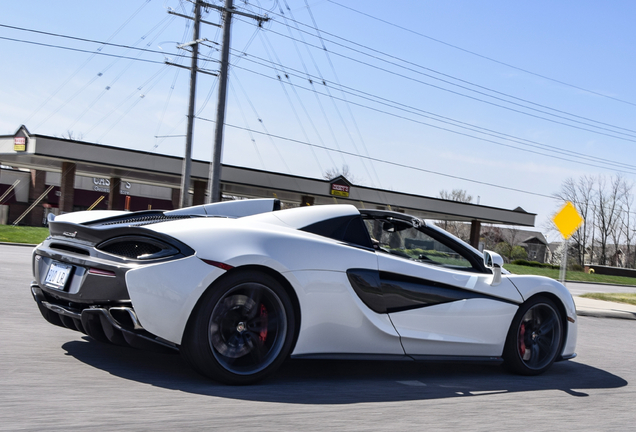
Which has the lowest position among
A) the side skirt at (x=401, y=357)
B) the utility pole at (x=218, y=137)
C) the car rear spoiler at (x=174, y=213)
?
the side skirt at (x=401, y=357)

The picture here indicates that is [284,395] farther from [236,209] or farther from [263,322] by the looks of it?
[236,209]

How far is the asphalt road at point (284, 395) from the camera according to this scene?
3.30m

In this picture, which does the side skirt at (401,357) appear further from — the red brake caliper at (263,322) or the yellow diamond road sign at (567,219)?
the yellow diamond road sign at (567,219)

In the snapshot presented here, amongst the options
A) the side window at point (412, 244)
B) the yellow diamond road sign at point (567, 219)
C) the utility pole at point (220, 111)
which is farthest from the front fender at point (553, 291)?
the utility pole at point (220, 111)

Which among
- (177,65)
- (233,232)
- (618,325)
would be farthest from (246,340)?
(177,65)

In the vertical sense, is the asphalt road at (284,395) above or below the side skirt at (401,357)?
below

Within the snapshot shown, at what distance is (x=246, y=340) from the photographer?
13.4ft

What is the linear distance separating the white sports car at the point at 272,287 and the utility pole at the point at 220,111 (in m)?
14.4

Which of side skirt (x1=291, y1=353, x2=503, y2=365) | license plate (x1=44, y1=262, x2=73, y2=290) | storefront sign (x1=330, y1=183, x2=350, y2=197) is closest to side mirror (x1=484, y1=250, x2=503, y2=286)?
side skirt (x1=291, y1=353, x2=503, y2=365)

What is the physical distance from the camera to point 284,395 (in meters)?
3.98

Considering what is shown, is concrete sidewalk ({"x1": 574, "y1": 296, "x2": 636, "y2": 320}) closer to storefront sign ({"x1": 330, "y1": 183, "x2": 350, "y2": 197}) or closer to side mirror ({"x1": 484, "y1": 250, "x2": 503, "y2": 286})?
side mirror ({"x1": 484, "y1": 250, "x2": 503, "y2": 286})

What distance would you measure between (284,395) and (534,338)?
2654mm

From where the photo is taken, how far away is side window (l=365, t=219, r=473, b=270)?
5094 millimetres

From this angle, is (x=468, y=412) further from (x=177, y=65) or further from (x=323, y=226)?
(x=177, y=65)
